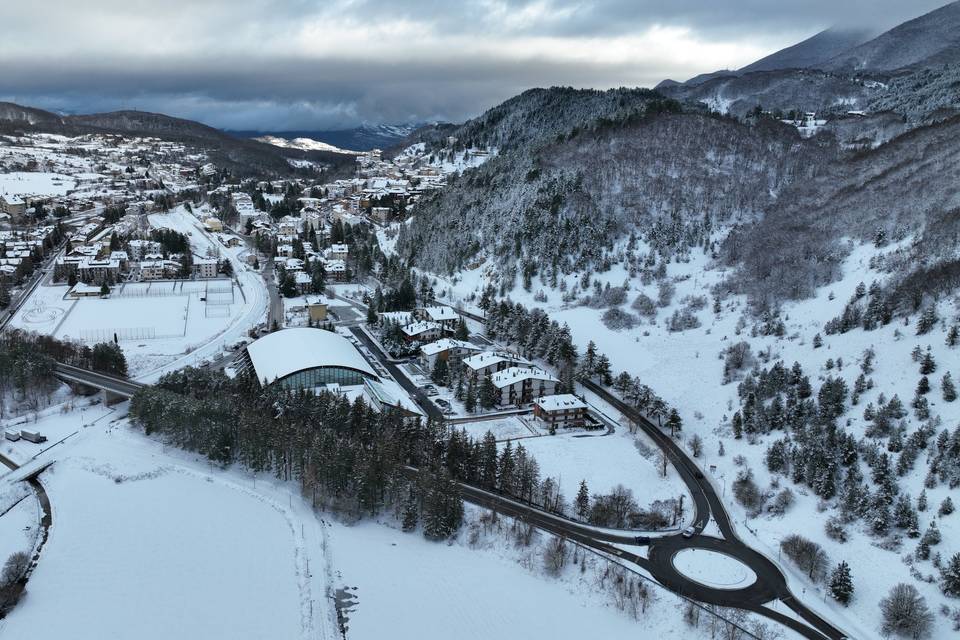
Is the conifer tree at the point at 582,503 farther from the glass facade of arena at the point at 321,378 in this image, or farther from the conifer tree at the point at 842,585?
the glass facade of arena at the point at 321,378

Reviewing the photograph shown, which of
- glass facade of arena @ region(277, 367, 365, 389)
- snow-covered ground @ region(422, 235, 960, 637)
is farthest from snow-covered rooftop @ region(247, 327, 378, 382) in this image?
snow-covered ground @ region(422, 235, 960, 637)

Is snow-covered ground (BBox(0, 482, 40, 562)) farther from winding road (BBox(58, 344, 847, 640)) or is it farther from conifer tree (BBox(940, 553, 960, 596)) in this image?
conifer tree (BBox(940, 553, 960, 596))

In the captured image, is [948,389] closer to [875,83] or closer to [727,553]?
[727,553]

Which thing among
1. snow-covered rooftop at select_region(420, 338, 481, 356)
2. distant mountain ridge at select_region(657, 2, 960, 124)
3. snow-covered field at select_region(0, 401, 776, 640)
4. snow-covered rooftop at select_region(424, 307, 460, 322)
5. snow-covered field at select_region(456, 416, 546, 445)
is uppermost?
distant mountain ridge at select_region(657, 2, 960, 124)

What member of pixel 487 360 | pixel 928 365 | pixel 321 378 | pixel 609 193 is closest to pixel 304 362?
pixel 321 378

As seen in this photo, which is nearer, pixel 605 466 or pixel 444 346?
pixel 605 466
